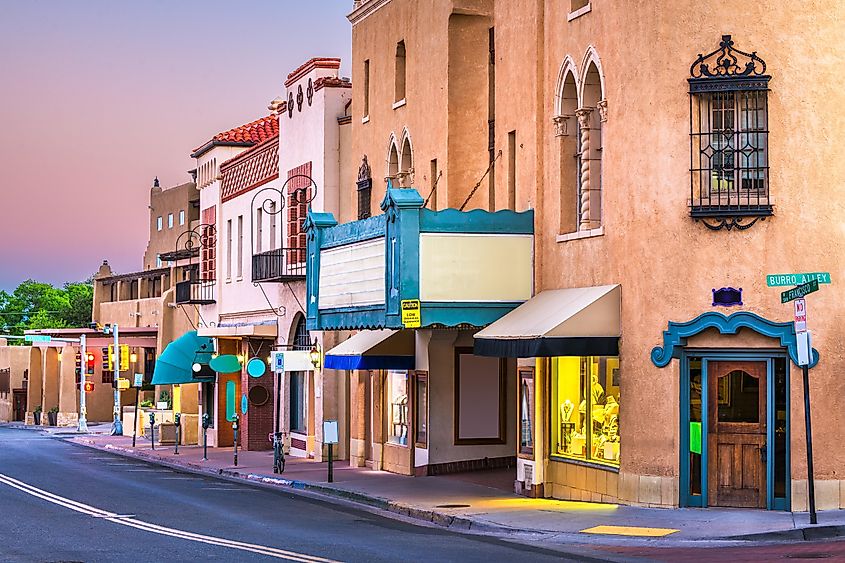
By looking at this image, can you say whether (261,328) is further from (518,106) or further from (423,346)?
(518,106)

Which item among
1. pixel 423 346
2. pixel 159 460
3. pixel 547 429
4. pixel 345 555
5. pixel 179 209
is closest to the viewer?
pixel 345 555

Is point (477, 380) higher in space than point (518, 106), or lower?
lower

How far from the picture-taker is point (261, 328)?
42000mm

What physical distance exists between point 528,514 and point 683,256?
14.8 feet

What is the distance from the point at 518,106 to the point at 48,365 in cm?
6154

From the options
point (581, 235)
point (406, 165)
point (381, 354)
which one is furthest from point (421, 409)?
point (581, 235)

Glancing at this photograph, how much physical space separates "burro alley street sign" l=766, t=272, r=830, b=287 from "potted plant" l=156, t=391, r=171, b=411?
137ft

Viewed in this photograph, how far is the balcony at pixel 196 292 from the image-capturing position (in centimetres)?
4956

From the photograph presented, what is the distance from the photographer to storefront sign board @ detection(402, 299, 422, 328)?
82.7 ft

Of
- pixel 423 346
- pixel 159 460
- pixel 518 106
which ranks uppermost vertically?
pixel 518 106

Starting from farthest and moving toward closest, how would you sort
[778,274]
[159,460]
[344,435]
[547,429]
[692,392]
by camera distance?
1. [159,460]
2. [344,435]
3. [547,429]
4. [692,392]
5. [778,274]

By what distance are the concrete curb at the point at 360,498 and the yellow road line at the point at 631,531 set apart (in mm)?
905

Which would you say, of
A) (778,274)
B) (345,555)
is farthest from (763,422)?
(345,555)

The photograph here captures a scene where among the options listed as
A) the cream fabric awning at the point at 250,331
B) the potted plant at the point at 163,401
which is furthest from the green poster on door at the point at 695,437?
the potted plant at the point at 163,401
